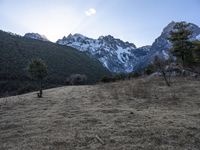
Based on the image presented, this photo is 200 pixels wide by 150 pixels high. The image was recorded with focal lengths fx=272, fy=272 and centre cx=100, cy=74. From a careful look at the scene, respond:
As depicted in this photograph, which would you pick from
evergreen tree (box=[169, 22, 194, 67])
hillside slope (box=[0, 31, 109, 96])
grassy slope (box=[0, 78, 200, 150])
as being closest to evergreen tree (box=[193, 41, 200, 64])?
evergreen tree (box=[169, 22, 194, 67])

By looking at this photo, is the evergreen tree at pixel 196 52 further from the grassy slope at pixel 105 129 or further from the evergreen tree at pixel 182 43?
the grassy slope at pixel 105 129

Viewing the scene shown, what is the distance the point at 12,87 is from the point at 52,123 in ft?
307

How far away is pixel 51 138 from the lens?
17.7 metres

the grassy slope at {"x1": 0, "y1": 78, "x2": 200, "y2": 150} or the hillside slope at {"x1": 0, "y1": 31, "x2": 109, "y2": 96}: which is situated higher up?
the hillside slope at {"x1": 0, "y1": 31, "x2": 109, "y2": 96}

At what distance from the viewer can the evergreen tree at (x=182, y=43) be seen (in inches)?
2527

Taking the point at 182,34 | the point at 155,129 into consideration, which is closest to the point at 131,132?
the point at 155,129

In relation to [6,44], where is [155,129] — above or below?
below

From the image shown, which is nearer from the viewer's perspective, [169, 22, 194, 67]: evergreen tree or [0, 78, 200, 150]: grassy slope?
[0, 78, 200, 150]: grassy slope

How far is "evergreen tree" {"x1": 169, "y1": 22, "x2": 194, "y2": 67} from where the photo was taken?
6419 cm

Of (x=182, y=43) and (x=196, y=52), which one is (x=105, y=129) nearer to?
(x=196, y=52)

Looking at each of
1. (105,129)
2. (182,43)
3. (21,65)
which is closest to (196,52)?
(182,43)

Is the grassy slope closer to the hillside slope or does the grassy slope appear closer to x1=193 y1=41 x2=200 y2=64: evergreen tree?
x1=193 y1=41 x2=200 y2=64: evergreen tree

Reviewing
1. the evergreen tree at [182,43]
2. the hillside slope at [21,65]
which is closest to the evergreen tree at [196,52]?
the evergreen tree at [182,43]

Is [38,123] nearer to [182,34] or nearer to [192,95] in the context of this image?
[192,95]
